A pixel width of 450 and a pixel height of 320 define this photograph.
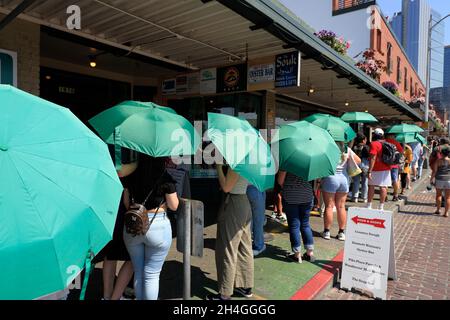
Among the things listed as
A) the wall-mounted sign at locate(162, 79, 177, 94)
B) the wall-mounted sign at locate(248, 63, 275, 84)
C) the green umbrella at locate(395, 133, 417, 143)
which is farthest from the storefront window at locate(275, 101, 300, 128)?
the wall-mounted sign at locate(248, 63, 275, 84)

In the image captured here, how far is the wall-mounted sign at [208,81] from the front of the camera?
24.3 ft

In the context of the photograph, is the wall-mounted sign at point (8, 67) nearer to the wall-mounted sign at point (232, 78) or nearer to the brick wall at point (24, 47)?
the brick wall at point (24, 47)

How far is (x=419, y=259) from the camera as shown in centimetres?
552

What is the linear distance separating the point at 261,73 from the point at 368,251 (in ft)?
12.5

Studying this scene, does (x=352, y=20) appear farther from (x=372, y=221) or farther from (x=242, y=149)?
(x=242, y=149)

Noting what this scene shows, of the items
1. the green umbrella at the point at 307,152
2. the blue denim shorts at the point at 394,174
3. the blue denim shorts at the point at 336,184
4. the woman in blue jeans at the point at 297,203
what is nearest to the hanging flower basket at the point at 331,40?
the blue denim shorts at the point at 394,174

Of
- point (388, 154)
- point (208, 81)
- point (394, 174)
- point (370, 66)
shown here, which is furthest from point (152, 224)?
point (370, 66)

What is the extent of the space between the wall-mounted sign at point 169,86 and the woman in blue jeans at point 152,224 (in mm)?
5806

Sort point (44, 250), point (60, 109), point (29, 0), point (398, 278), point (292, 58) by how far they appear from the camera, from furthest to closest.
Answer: point (292, 58) → point (398, 278) → point (29, 0) → point (60, 109) → point (44, 250)

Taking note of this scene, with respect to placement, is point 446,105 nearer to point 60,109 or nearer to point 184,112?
point 184,112

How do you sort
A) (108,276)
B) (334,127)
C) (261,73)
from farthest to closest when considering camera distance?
(261,73) → (334,127) → (108,276)
